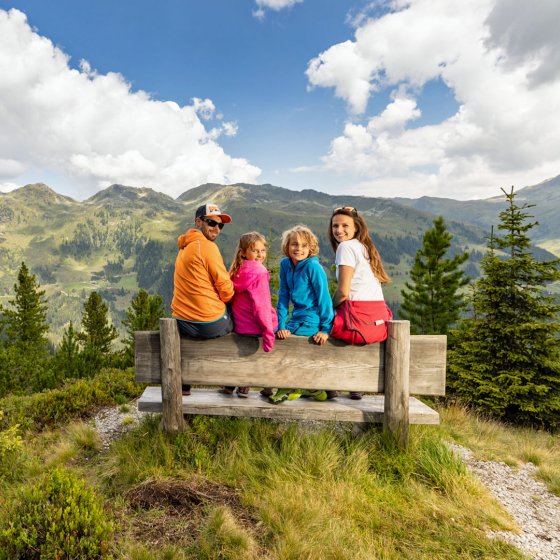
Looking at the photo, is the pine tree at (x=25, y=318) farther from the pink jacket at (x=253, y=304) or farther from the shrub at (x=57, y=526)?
the shrub at (x=57, y=526)

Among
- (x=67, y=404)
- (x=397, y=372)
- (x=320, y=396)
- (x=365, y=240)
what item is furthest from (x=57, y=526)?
(x=67, y=404)

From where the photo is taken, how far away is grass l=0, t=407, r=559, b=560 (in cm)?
295

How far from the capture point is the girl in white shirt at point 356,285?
4.04m

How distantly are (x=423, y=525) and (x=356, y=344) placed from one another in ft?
5.86

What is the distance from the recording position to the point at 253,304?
4.13 m

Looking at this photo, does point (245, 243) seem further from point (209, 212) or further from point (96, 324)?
point (96, 324)

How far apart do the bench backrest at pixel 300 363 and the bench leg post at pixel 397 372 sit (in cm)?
10

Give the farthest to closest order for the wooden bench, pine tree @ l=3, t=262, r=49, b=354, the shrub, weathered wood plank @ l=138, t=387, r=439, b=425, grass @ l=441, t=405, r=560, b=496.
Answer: pine tree @ l=3, t=262, r=49, b=354 < grass @ l=441, t=405, r=560, b=496 < weathered wood plank @ l=138, t=387, r=439, b=425 < the wooden bench < the shrub

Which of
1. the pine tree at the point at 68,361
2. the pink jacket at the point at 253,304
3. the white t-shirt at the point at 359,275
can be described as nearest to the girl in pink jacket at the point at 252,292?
the pink jacket at the point at 253,304

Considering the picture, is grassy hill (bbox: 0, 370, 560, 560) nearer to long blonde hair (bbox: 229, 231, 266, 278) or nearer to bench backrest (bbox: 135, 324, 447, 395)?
bench backrest (bbox: 135, 324, 447, 395)

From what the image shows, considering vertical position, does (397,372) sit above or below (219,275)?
below

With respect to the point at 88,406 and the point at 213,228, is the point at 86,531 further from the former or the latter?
the point at 88,406

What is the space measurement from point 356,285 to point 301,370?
1.20 m

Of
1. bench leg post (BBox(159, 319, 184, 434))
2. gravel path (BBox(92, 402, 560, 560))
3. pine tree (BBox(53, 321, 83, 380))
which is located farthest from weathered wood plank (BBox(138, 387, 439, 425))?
pine tree (BBox(53, 321, 83, 380))
